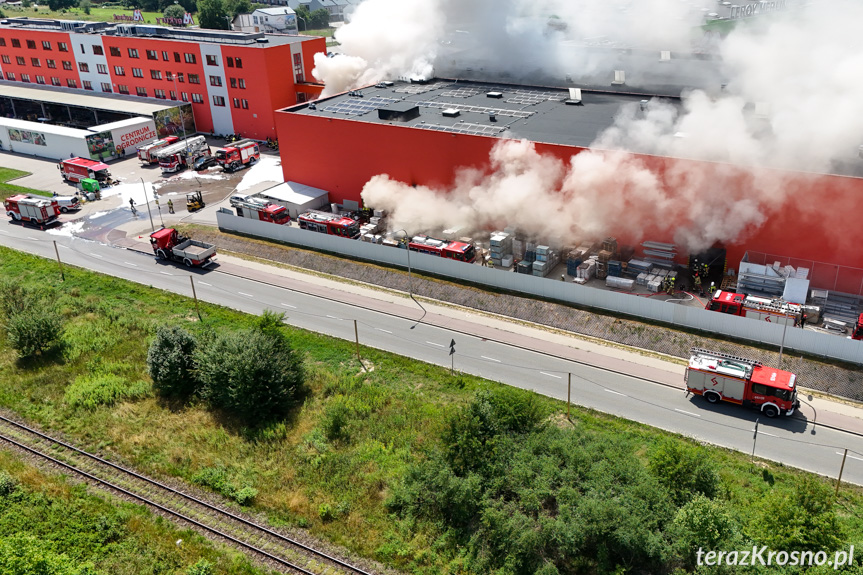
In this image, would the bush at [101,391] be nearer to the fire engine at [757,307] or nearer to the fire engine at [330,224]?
the fire engine at [330,224]

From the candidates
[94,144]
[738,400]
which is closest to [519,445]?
[738,400]

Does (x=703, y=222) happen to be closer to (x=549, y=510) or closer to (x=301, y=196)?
(x=549, y=510)

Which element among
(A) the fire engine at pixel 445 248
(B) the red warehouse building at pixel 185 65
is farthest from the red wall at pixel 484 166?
(B) the red warehouse building at pixel 185 65

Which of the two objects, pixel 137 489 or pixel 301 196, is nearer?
pixel 137 489

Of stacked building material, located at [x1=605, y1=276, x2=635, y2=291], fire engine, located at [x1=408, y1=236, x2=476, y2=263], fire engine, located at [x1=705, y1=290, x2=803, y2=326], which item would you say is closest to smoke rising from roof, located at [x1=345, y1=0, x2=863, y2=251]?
fire engine, located at [x1=408, y1=236, x2=476, y2=263]

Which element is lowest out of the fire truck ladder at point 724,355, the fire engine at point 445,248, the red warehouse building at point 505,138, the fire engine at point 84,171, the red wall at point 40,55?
the fire truck ladder at point 724,355

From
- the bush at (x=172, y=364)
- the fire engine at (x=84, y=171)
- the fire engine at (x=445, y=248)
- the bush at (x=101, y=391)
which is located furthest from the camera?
the fire engine at (x=84, y=171)

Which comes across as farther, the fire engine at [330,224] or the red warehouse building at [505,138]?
the fire engine at [330,224]

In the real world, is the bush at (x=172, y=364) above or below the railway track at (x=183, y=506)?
above
